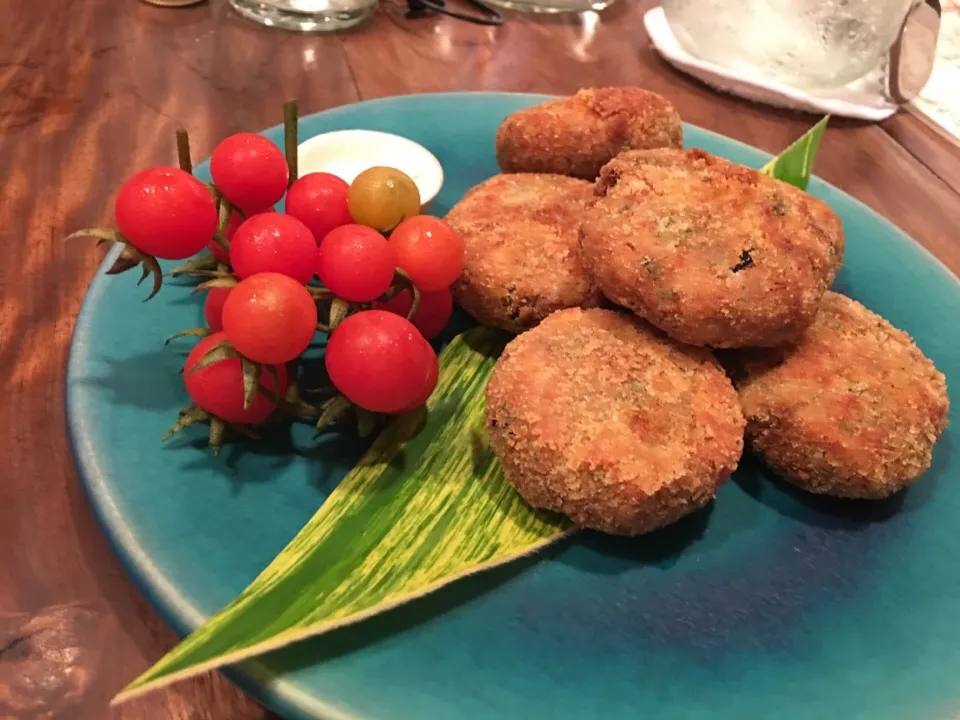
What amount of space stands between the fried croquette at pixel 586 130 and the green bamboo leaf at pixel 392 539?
552mm

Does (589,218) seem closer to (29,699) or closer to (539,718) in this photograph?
(539,718)

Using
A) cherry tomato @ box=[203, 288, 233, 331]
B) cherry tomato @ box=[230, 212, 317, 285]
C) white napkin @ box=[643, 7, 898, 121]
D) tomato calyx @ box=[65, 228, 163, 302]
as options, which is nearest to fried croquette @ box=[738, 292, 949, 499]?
cherry tomato @ box=[230, 212, 317, 285]

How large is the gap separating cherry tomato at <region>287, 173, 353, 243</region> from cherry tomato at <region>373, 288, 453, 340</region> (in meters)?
0.15

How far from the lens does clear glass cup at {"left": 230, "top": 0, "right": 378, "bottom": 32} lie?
8.74 feet

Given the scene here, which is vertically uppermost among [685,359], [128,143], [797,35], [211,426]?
[797,35]

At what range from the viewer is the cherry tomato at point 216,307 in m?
1.19

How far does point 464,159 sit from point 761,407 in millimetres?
986

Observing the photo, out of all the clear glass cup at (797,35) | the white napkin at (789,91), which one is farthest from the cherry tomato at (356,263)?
the clear glass cup at (797,35)

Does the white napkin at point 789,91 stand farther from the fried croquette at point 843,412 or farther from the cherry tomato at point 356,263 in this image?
the cherry tomato at point 356,263

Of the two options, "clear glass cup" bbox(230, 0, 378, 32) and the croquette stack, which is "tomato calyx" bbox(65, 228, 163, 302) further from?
"clear glass cup" bbox(230, 0, 378, 32)

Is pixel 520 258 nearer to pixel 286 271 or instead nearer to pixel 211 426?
pixel 286 271

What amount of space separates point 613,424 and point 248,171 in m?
0.67

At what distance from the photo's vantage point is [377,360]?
3.50ft

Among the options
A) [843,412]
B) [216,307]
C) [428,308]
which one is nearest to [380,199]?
[428,308]
